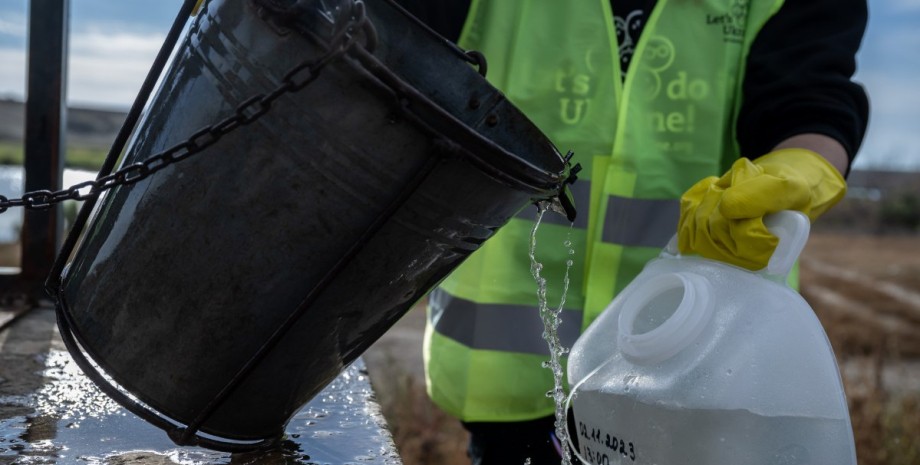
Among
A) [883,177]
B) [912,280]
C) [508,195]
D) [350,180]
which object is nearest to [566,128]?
[508,195]

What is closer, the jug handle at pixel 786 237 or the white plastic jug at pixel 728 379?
the white plastic jug at pixel 728 379

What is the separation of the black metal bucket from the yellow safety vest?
2.05 feet

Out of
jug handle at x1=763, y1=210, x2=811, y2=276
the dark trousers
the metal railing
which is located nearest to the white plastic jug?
jug handle at x1=763, y1=210, x2=811, y2=276

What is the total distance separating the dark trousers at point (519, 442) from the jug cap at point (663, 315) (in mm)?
518

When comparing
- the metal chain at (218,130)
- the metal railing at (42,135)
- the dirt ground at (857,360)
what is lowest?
the dirt ground at (857,360)

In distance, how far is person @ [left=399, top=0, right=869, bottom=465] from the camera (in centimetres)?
205

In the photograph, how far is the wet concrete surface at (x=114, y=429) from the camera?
1558 millimetres

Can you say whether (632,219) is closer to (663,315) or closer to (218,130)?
(663,315)

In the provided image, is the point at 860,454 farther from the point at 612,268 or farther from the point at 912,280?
the point at 912,280

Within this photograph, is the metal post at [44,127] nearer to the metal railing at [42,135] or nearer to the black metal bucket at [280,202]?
the metal railing at [42,135]

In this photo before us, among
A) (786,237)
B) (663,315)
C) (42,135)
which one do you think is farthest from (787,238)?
(42,135)

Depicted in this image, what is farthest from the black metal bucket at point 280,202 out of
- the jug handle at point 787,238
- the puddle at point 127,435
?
the jug handle at point 787,238

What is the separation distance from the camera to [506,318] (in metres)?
2.10

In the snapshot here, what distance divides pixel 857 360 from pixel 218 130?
530 cm
